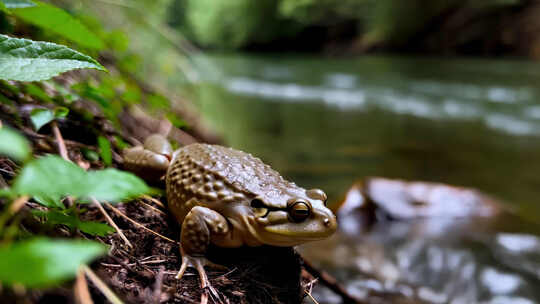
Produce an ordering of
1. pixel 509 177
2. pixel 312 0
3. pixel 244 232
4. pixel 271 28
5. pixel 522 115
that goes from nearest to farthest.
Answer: pixel 244 232 → pixel 509 177 → pixel 522 115 → pixel 312 0 → pixel 271 28

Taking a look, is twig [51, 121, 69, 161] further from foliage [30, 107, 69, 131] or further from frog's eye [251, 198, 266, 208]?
frog's eye [251, 198, 266, 208]

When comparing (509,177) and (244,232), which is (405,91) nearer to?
(509,177)

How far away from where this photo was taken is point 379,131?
1122 cm

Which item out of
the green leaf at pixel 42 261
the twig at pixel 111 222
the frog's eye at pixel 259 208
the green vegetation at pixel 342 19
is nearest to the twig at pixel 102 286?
the green leaf at pixel 42 261

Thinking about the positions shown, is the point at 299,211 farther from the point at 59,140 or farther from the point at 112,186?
the point at 59,140

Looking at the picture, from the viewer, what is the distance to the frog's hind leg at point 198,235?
5.35ft

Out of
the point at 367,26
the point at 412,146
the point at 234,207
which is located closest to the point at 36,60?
the point at 234,207

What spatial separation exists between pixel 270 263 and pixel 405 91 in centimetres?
1567

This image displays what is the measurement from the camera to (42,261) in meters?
0.67

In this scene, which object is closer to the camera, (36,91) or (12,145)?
(12,145)

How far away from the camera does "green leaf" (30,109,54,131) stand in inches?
75.1

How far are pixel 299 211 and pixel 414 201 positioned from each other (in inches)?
182

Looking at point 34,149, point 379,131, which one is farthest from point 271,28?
point 34,149

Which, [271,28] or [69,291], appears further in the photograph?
[271,28]
